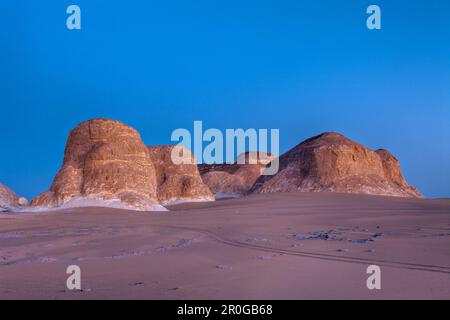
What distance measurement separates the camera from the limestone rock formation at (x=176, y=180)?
114ft

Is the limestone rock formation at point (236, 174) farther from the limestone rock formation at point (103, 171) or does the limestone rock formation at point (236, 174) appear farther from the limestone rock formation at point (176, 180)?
the limestone rock formation at point (103, 171)

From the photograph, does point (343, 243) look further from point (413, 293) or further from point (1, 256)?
point (1, 256)

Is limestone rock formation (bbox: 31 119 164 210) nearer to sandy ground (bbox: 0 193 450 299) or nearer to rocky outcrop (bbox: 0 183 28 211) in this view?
rocky outcrop (bbox: 0 183 28 211)

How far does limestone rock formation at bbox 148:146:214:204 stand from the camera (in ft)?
114

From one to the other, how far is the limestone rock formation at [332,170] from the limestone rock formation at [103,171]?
15.4 m

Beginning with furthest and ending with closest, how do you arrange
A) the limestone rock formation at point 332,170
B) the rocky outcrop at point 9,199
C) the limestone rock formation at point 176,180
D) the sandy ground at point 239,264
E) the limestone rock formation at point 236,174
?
1. the limestone rock formation at point 236,174
2. the rocky outcrop at point 9,199
3. the limestone rock formation at point 332,170
4. the limestone rock formation at point 176,180
5. the sandy ground at point 239,264

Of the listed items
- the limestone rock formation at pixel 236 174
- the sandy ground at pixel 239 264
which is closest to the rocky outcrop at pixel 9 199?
the limestone rock formation at pixel 236 174

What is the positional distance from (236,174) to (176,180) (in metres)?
Answer: 30.8

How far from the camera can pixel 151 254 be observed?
735 centimetres

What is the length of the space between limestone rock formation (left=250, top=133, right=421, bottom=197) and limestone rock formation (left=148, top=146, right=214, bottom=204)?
6961 millimetres

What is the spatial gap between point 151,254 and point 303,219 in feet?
24.2

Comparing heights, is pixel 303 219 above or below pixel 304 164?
below

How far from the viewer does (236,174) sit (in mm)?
65750
